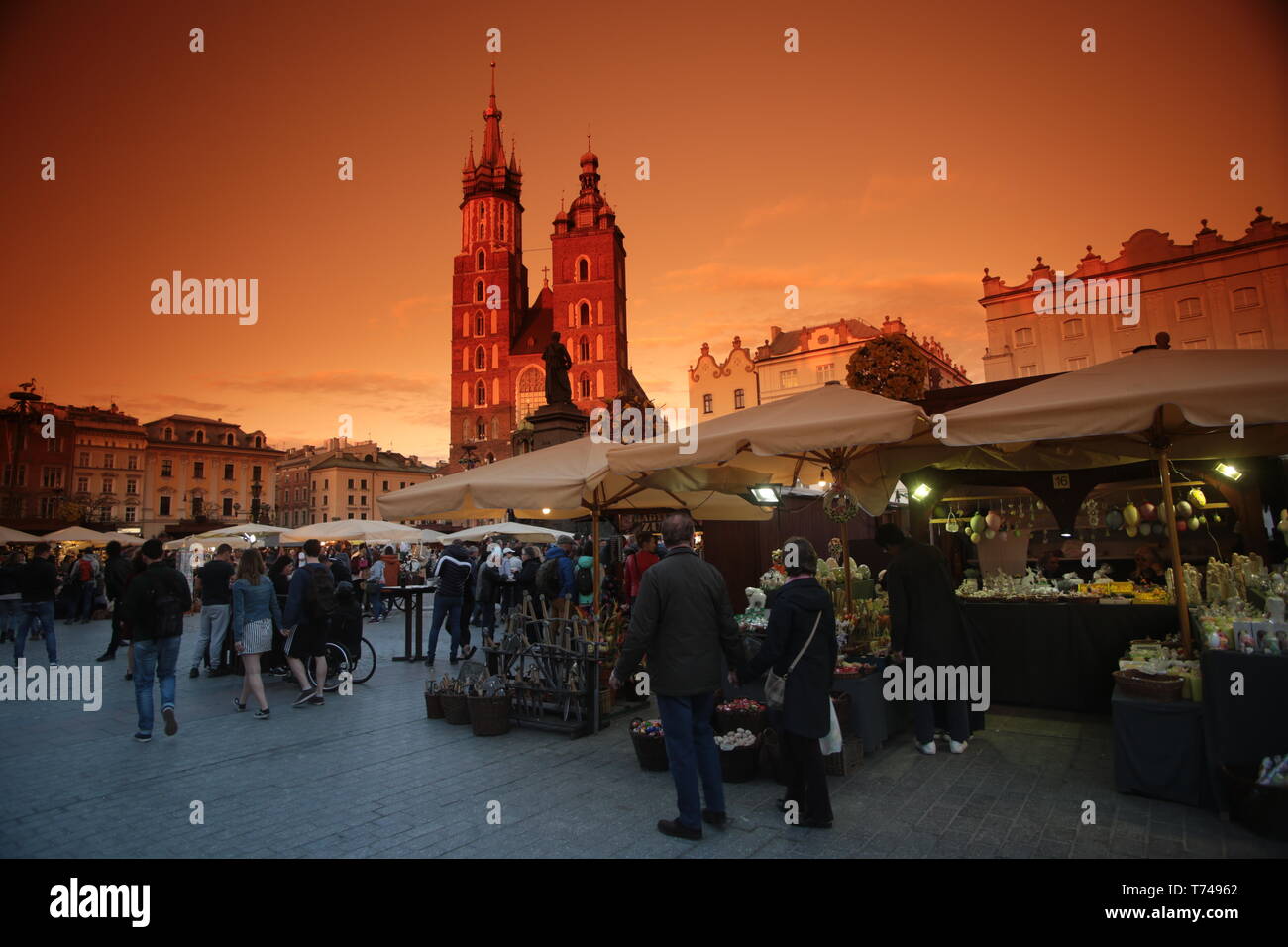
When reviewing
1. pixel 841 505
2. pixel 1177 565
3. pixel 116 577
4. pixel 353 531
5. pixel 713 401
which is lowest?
pixel 116 577

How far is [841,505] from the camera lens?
6238mm

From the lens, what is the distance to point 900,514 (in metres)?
12.9

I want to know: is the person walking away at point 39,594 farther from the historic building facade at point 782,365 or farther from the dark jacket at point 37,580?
the historic building facade at point 782,365

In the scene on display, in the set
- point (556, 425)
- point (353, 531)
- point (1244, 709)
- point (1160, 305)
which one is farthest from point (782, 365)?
point (1244, 709)

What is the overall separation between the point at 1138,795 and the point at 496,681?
17.3 feet

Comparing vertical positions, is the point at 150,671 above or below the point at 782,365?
below

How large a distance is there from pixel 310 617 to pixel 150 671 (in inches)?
65.4

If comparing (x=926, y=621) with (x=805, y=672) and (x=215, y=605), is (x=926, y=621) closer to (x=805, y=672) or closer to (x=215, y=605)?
(x=805, y=672)

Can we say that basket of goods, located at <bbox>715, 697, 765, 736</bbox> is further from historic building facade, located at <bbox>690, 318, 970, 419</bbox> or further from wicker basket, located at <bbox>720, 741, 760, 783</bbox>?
historic building facade, located at <bbox>690, 318, 970, 419</bbox>

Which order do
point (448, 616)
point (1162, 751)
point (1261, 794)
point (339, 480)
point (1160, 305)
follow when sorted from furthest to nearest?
point (339, 480), point (1160, 305), point (448, 616), point (1162, 751), point (1261, 794)

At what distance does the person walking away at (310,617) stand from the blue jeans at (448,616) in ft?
8.28
